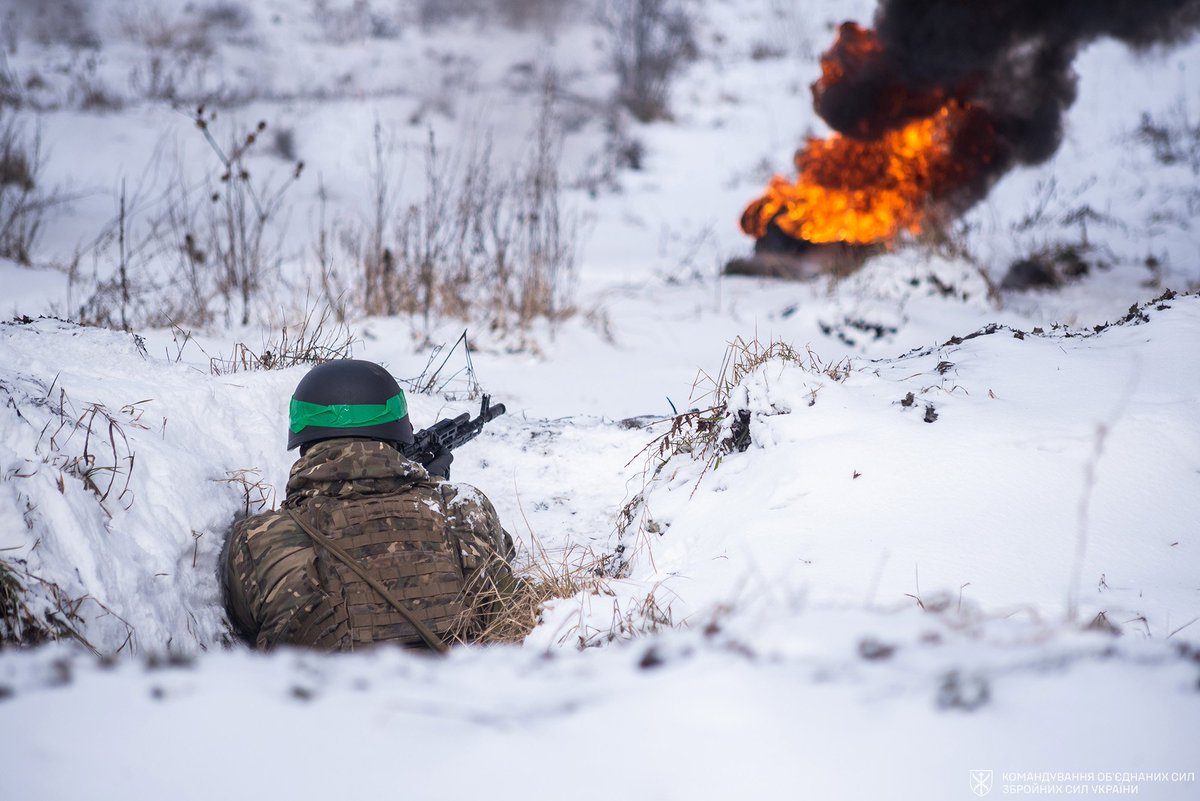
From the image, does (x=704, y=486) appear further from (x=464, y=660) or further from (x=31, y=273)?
(x=31, y=273)

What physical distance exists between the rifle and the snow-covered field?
0.38 metres

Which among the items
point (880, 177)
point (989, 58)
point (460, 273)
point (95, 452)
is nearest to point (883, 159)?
point (880, 177)

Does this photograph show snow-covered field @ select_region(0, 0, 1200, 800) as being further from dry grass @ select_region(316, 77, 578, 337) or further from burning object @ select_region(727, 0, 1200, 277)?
burning object @ select_region(727, 0, 1200, 277)

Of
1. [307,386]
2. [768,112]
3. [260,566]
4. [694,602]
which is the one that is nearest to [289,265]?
[307,386]

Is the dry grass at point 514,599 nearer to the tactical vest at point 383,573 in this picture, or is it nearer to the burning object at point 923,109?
the tactical vest at point 383,573

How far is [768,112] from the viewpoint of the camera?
13.7m

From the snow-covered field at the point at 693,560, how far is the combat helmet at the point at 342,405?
342mm

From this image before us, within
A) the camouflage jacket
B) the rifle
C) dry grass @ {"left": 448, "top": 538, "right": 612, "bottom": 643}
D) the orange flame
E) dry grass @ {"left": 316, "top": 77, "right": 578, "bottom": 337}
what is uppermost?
the orange flame

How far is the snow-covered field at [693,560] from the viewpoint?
3.10ft

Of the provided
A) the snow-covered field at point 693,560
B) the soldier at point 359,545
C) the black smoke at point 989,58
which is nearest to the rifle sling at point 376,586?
the soldier at point 359,545

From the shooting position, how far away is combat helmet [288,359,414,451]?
254cm

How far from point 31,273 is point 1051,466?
19.7 ft

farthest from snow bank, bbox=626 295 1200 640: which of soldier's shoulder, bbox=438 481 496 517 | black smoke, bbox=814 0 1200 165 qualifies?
black smoke, bbox=814 0 1200 165

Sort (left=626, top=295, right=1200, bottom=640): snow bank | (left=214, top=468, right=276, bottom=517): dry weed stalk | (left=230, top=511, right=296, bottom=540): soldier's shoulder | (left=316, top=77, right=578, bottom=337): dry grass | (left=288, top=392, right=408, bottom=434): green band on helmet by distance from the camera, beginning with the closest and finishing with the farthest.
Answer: (left=626, top=295, right=1200, bottom=640): snow bank, (left=230, top=511, right=296, bottom=540): soldier's shoulder, (left=288, top=392, right=408, bottom=434): green band on helmet, (left=214, top=468, right=276, bottom=517): dry weed stalk, (left=316, top=77, right=578, bottom=337): dry grass
